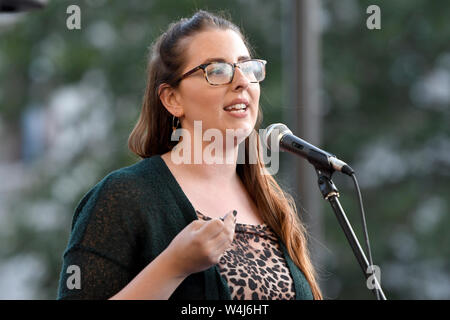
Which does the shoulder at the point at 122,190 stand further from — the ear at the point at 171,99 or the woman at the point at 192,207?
the ear at the point at 171,99

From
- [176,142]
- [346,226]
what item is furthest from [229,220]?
[176,142]

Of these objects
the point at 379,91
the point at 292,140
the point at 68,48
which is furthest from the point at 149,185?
the point at 379,91

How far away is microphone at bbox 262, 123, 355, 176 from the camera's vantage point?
151 cm

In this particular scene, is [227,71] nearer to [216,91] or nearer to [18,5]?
[216,91]

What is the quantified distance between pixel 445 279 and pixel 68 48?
12.2 feet

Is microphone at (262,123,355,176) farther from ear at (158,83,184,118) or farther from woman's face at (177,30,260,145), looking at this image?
ear at (158,83,184,118)

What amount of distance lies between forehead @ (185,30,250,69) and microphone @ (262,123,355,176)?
0.24 meters

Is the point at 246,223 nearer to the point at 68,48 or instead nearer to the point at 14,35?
the point at 68,48

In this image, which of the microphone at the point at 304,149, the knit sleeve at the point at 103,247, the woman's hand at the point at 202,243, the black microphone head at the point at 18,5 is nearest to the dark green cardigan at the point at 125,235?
the knit sleeve at the point at 103,247

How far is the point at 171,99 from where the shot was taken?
1.82 metres

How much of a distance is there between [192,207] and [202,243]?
0.94ft

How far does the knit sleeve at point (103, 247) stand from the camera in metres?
1.50

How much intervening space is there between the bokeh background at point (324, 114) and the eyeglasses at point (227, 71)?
3633mm

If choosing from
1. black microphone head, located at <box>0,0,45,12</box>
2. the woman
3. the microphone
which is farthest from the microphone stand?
black microphone head, located at <box>0,0,45,12</box>
